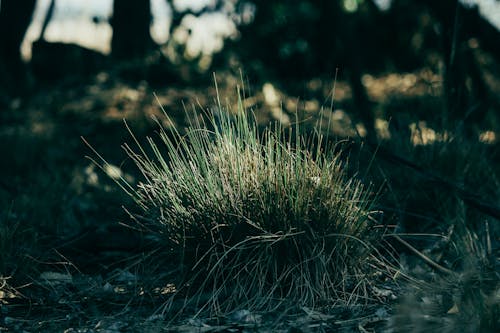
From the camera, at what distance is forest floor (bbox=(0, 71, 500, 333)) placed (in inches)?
104

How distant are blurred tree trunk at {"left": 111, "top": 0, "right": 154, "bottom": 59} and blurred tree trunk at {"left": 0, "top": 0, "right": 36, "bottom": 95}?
46.6 inches

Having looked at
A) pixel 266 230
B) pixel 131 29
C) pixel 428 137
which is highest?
pixel 131 29

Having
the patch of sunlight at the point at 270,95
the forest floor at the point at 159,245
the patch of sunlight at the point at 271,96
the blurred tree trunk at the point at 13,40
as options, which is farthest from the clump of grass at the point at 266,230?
the blurred tree trunk at the point at 13,40

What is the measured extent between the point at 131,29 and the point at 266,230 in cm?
580

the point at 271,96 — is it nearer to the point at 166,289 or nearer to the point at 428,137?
the point at 428,137

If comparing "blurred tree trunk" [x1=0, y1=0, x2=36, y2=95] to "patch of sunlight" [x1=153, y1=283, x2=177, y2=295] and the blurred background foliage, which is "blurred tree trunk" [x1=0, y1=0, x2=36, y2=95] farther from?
"patch of sunlight" [x1=153, y1=283, x2=177, y2=295]

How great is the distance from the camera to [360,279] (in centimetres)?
293

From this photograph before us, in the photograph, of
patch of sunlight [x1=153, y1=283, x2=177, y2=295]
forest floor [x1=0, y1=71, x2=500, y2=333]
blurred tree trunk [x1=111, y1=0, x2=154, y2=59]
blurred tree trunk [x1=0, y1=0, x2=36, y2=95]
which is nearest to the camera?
forest floor [x1=0, y1=71, x2=500, y2=333]

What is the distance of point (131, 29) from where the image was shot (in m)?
8.11

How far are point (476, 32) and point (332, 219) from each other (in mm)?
3068

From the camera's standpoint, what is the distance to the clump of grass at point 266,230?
280cm

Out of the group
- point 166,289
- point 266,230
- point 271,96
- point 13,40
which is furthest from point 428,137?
point 13,40

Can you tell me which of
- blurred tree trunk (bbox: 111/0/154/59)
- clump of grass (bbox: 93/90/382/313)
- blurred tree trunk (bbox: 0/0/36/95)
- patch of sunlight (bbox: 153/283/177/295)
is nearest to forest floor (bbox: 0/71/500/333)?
patch of sunlight (bbox: 153/283/177/295)

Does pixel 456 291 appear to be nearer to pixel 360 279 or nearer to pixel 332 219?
pixel 360 279
